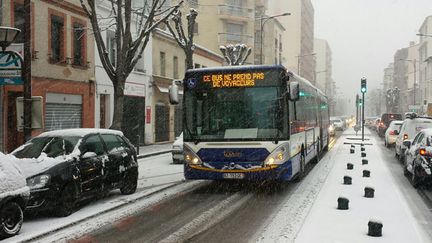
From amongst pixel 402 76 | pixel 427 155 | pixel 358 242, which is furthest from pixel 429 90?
pixel 358 242

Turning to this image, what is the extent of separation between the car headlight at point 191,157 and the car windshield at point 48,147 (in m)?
2.69

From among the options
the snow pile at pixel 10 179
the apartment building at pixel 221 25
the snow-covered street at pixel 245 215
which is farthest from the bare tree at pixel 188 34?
the apartment building at pixel 221 25

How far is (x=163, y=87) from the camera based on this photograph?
111ft

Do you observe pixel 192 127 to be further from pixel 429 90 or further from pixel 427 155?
pixel 429 90

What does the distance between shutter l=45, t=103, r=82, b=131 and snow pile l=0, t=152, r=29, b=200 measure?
1323 centimetres

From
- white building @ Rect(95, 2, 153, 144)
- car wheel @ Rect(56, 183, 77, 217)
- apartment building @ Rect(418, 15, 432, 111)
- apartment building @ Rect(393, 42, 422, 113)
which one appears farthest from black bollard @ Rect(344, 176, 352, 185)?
apartment building @ Rect(393, 42, 422, 113)

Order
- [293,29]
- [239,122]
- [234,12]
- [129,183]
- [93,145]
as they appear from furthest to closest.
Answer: [293,29], [234,12], [129,183], [239,122], [93,145]

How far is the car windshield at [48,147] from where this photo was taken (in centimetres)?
963

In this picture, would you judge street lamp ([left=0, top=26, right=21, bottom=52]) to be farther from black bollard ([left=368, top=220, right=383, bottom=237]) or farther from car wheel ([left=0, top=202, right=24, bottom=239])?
black bollard ([left=368, top=220, right=383, bottom=237])

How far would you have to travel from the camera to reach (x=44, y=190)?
8547 mm

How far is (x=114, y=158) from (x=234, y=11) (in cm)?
5705

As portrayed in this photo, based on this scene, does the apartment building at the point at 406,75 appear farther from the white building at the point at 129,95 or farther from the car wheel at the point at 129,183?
the car wheel at the point at 129,183

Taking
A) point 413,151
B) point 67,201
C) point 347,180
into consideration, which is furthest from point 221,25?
point 67,201

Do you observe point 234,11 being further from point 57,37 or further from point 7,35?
point 7,35
